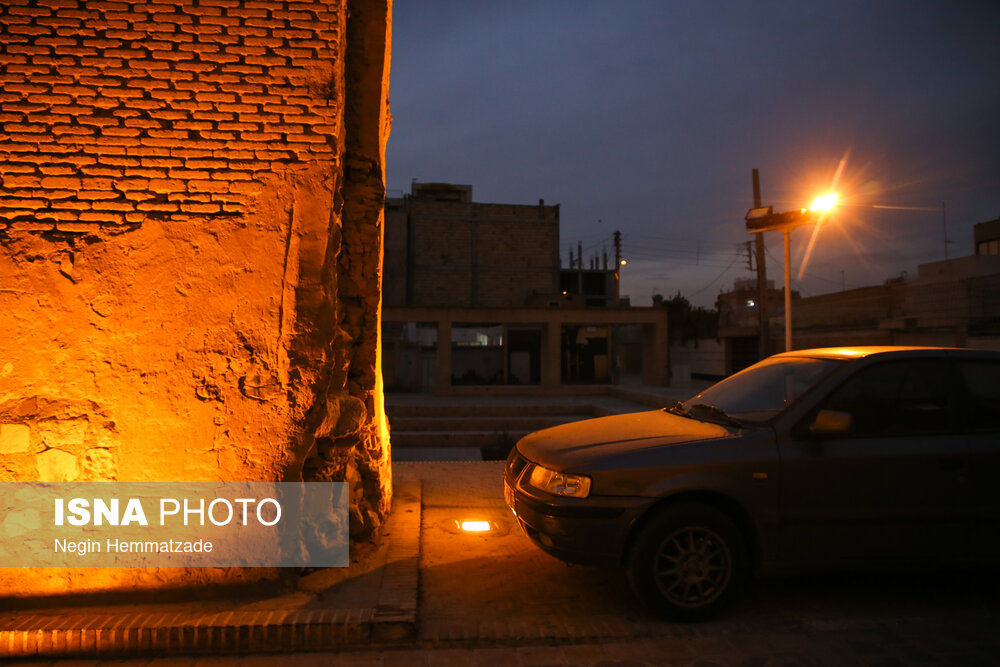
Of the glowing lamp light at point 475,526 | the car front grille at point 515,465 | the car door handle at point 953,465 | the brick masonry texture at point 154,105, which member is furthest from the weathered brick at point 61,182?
the car door handle at point 953,465

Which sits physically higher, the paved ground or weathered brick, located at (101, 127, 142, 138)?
Answer: weathered brick, located at (101, 127, 142, 138)

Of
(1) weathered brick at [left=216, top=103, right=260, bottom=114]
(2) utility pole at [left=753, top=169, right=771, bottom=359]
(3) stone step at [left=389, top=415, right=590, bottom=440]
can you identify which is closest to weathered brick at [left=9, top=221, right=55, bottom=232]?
(1) weathered brick at [left=216, top=103, right=260, bottom=114]

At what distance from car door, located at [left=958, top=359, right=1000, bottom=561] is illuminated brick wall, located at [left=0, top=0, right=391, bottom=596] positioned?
4183mm

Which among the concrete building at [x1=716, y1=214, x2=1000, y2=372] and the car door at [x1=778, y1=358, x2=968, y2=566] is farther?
the concrete building at [x1=716, y1=214, x2=1000, y2=372]

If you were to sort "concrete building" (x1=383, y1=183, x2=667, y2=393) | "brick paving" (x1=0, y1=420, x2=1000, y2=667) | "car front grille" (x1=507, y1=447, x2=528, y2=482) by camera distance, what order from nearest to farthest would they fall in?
"brick paving" (x1=0, y1=420, x2=1000, y2=667)
"car front grille" (x1=507, y1=447, x2=528, y2=482)
"concrete building" (x1=383, y1=183, x2=667, y2=393)

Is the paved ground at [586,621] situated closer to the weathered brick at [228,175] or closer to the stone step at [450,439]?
the weathered brick at [228,175]

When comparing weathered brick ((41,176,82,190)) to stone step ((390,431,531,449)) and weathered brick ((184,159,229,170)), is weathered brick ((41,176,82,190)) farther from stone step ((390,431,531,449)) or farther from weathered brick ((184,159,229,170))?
stone step ((390,431,531,449))

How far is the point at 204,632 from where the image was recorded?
3443 millimetres

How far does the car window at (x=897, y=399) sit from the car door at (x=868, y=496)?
6 cm

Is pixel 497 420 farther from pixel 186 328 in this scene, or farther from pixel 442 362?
pixel 186 328

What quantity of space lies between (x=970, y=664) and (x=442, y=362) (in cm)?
1962

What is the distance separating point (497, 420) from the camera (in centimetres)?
1630

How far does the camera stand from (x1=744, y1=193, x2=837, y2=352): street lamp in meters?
7.88

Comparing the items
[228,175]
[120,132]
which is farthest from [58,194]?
[228,175]
